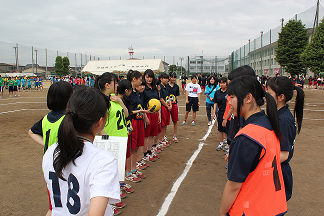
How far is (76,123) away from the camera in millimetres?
1365

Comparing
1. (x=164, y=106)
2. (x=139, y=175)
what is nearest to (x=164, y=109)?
(x=164, y=106)

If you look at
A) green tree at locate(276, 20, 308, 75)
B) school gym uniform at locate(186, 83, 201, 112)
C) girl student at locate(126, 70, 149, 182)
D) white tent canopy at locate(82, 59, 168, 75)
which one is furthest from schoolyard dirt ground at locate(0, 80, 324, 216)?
white tent canopy at locate(82, 59, 168, 75)

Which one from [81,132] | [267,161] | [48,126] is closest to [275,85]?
[267,161]

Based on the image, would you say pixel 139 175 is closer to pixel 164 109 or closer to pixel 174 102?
pixel 164 109

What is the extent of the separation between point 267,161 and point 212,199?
8.39ft

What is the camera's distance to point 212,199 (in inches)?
153

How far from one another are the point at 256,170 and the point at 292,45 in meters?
32.8

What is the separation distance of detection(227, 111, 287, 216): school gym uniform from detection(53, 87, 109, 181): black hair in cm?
91

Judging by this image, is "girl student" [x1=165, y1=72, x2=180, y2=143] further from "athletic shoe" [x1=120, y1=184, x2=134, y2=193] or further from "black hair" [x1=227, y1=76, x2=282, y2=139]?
"black hair" [x1=227, y1=76, x2=282, y2=139]

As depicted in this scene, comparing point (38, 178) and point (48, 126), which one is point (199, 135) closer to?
point (38, 178)

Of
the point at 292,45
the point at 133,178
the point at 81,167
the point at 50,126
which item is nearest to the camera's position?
the point at 81,167

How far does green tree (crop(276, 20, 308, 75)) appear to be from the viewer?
29.0 metres

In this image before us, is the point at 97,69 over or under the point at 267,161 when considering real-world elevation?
over

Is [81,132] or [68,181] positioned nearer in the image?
[68,181]
